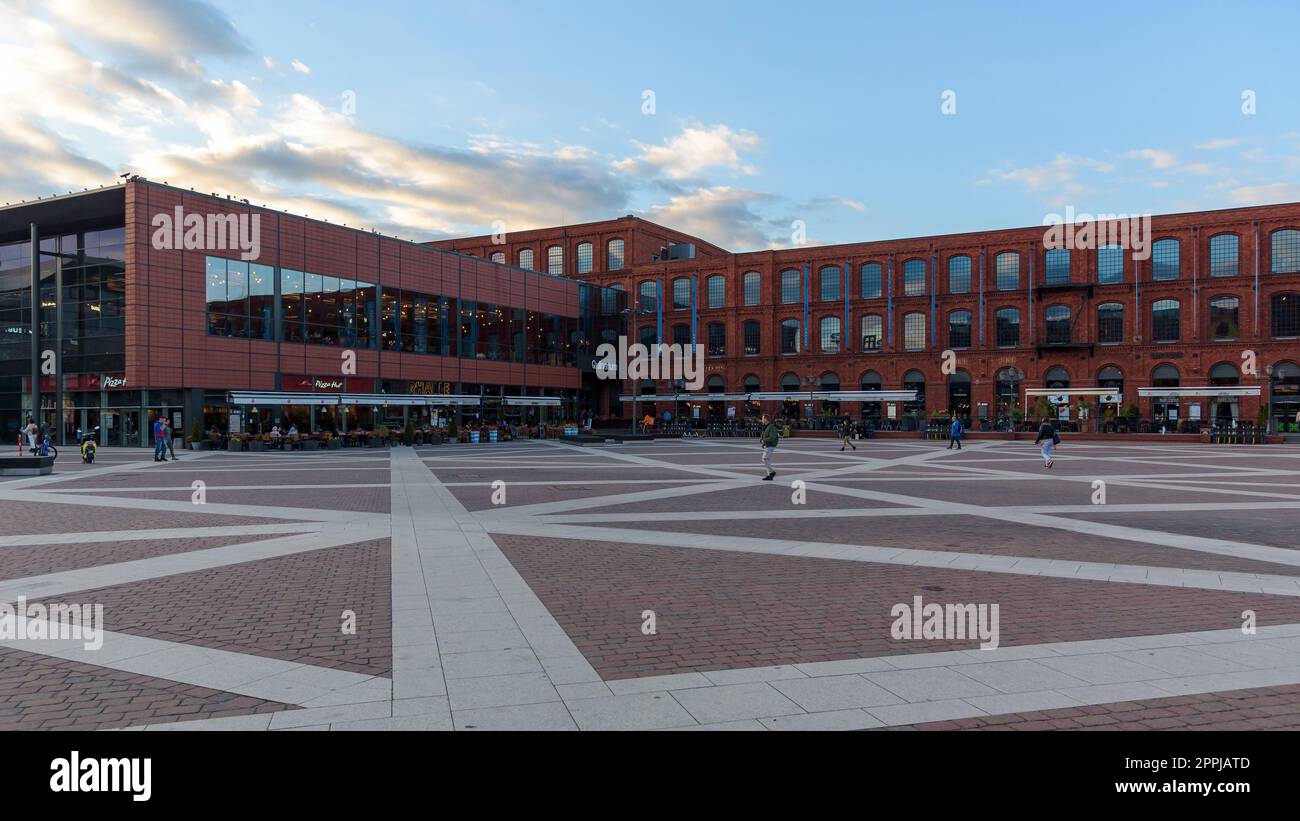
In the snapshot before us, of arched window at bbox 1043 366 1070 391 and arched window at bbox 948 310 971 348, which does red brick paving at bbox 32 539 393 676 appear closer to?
arched window at bbox 948 310 971 348

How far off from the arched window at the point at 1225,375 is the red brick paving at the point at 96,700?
60.1 meters

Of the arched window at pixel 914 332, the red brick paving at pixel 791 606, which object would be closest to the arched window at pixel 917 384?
the arched window at pixel 914 332

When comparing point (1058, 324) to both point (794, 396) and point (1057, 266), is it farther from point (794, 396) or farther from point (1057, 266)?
point (794, 396)

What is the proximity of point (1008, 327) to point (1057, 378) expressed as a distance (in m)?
4.97

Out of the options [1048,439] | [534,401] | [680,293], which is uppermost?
[680,293]

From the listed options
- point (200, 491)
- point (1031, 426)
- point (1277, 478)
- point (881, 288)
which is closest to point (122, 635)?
point (200, 491)

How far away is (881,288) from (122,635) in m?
59.1

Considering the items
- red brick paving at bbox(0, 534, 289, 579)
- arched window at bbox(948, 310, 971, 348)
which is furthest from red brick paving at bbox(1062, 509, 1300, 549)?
arched window at bbox(948, 310, 971, 348)

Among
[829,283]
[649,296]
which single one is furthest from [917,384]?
[649,296]

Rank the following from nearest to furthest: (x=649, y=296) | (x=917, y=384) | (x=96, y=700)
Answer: (x=96, y=700), (x=917, y=384), (x=649, y=296)

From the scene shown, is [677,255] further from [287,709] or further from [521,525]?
[287,709]

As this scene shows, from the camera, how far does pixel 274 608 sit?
23.4ft

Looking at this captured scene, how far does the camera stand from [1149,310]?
5212 centimetres

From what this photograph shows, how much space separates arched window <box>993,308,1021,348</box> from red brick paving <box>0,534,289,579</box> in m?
55.5
